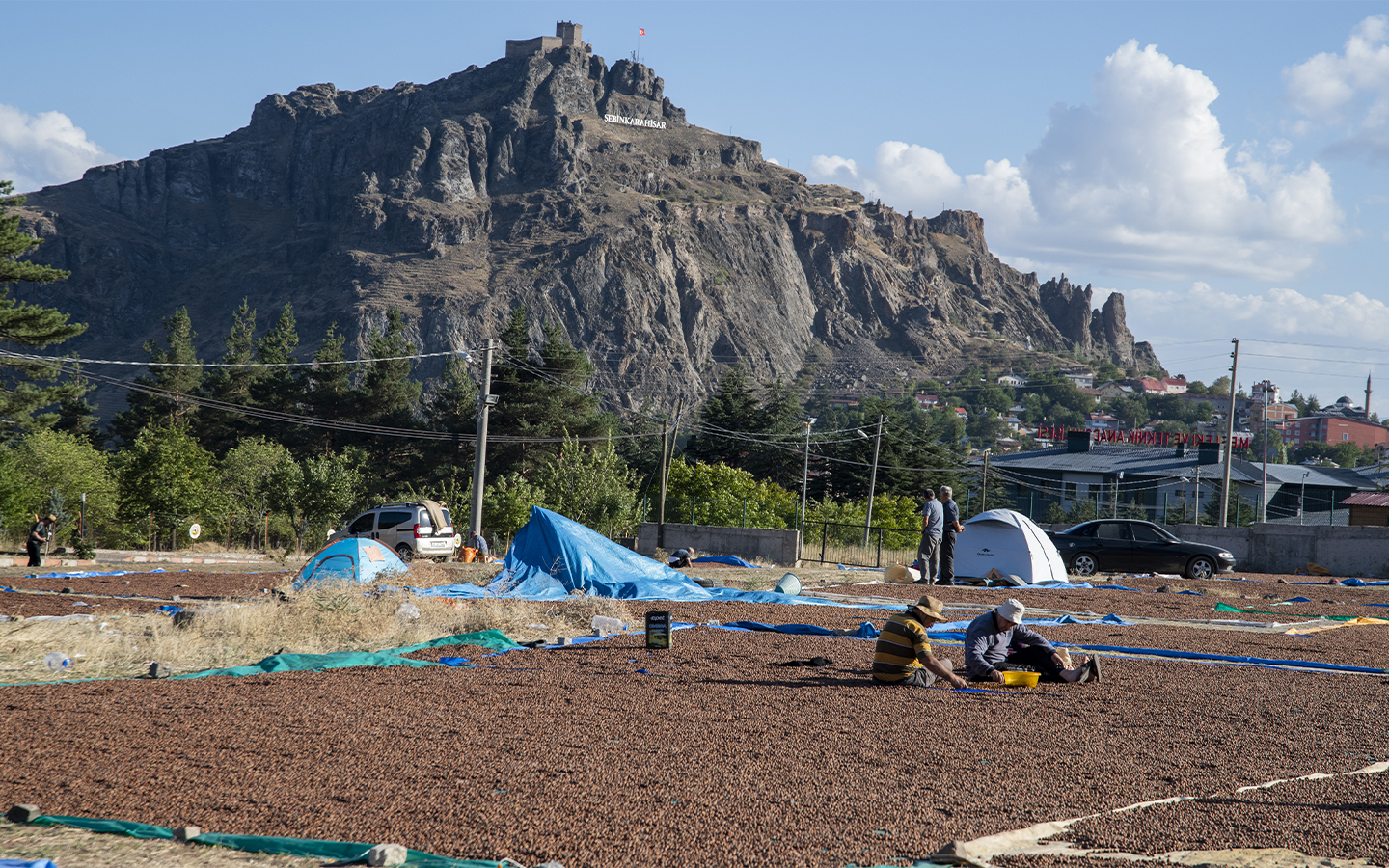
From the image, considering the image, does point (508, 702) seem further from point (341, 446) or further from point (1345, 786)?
point (341, 446)

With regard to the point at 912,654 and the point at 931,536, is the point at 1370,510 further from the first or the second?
the point at 912,654

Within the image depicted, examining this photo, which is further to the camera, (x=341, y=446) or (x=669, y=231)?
(x=669, y=231)

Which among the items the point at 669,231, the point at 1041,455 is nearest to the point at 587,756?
the point at 1041,455

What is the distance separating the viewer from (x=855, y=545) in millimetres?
38062

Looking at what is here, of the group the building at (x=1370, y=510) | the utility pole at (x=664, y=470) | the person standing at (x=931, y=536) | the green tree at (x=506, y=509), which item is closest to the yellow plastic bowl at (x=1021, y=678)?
the person standing at (x=931, y=536)

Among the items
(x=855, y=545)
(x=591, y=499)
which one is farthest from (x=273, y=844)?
(x=591, y=499)

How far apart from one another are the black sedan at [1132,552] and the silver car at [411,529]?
15848mm

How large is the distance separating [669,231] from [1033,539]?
18035 centimetres

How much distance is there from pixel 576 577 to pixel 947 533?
7530 millimetres

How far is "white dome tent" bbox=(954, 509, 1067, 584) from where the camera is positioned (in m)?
23.0

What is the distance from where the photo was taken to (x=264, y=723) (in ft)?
23.3

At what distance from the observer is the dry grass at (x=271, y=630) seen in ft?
32.3

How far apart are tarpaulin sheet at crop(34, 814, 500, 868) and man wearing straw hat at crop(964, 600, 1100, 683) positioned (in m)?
5.86

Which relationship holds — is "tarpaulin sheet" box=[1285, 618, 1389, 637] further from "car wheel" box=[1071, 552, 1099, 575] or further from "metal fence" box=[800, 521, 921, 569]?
"metal fence" box=[800, 521, 921, 569]
